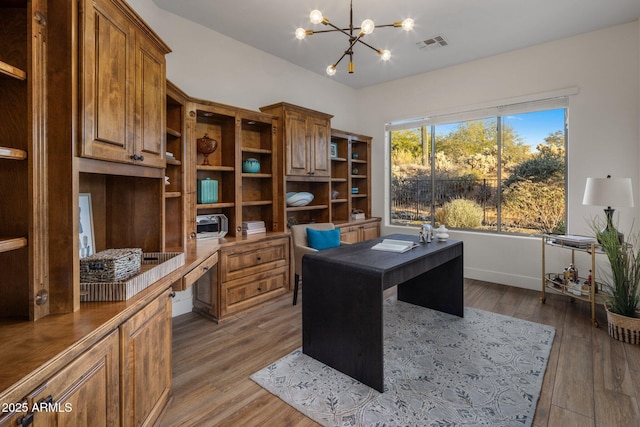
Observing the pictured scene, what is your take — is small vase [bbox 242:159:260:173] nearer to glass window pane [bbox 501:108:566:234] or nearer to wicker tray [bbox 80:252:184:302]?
wicker tray [bbox 80:252:184:302]

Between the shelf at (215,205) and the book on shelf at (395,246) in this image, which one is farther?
the shelf at (215,205)

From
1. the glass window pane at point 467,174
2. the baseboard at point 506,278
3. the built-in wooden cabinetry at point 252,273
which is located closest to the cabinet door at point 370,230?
the glass window pane at point 467,174

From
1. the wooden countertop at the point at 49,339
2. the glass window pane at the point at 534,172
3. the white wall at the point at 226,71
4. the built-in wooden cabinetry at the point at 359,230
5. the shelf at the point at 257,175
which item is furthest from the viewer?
the built-in wooden cabinetry at the point at 359,230

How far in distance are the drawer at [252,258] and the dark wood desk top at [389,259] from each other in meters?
1.05

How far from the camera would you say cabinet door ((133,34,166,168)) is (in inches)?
71.2

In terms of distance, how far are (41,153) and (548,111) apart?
5036mm

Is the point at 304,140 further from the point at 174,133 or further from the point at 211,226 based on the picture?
the point at 174,133

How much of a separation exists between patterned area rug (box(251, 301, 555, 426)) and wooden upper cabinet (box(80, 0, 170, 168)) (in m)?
1.74

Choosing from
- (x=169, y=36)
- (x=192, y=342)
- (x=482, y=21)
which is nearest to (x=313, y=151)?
(x=169, y=36)

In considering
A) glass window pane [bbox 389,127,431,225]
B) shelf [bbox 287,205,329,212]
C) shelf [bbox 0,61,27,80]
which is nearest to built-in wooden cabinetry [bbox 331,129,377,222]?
shelf [bbox 287,205,329,212]

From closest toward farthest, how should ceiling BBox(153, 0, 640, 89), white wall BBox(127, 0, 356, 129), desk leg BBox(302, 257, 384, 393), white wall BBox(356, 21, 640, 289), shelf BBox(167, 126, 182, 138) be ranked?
1. desk leg BBox(302, 257, 384, 393)
2. shelf BBox(167, 126, 182, 138)
3. ceiling BBox(153, 0, 640, 89)
4. white wall BBox(127, 0, 356, 129)
5. white wall BBox(356, 21, 640, 289)

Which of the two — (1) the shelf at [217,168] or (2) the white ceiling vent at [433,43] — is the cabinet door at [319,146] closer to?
(1) the shelf at [217,168]

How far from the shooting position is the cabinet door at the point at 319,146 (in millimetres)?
4223

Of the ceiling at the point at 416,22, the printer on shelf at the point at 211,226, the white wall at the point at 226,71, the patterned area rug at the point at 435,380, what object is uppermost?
the ceiling at the point at 416,22
